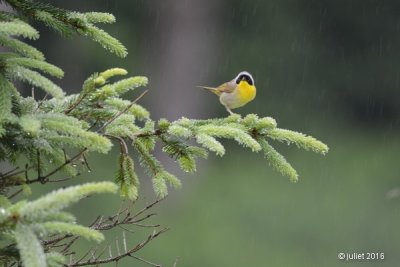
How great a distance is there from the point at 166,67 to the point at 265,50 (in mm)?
4440

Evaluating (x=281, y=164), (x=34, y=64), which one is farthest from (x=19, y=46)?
(x=281, y=164)

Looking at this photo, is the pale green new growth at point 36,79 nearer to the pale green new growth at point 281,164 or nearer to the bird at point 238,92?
→ the pale green new growth at point 281,164

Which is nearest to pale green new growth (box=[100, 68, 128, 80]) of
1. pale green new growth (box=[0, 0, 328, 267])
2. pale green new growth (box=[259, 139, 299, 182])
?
pale green new growth (box=[0, 0, 328, 267])

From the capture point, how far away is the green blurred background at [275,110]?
38.7 feet

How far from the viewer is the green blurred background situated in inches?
464

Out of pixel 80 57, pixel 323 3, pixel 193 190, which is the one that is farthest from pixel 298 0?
pixel 193 190

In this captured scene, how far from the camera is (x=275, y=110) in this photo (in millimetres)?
17906

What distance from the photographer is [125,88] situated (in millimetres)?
2773

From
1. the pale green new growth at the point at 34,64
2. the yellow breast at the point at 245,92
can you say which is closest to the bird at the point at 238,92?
the yellow breast at the point at 245,92

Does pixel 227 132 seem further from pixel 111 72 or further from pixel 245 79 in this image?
pixel 245 79

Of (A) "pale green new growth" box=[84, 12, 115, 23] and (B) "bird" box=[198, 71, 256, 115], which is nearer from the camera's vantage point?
(A) "pale green new growth" box=[84, 12, 115, 23]

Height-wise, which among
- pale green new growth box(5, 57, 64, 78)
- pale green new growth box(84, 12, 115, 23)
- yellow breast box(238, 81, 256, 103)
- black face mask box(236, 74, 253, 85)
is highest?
black face mask box(236, 74, 253, 85)

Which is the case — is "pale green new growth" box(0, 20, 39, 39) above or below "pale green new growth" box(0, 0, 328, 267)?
above

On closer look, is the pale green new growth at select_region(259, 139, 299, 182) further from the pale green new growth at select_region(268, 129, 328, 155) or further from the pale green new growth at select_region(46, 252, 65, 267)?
the pale green new growth at select_region(46, 252, 65, 267)
